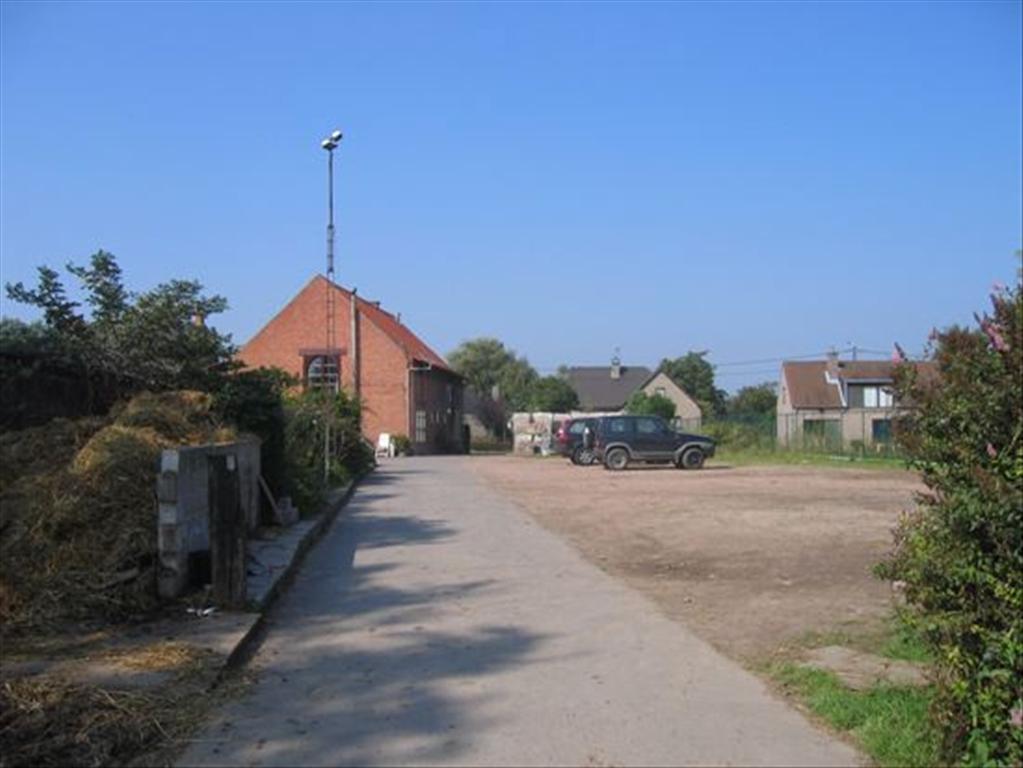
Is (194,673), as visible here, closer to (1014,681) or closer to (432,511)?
(1014,681)

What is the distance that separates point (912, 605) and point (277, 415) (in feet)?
42.9

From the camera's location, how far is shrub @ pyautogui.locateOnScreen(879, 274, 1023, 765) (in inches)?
183

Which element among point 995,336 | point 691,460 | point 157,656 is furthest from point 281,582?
point 691,460

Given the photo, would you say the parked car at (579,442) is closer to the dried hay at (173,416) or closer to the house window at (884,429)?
the house window at (884,429)

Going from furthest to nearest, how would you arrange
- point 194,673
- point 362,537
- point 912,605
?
point 362,537
point 194,673
point 912,605

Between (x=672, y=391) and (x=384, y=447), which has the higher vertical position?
(x=672, y=391)

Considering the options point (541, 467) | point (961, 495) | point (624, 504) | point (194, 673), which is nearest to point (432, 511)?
point (624, 504)

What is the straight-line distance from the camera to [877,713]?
19.8 ft

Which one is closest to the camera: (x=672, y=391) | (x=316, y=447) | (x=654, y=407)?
(x=316, y=447)

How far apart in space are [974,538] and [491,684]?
3.38 metres

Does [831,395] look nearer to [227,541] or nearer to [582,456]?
[582,456]

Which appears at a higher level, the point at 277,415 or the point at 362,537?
the point at 277,415

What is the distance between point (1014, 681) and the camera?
460 cm

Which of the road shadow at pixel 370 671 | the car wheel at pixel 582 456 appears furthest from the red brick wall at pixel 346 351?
the road shadow at pixel 370 671
